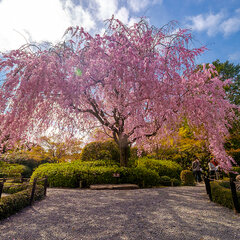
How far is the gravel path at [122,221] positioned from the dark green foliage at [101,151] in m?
7.46

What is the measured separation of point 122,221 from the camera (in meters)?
4.25

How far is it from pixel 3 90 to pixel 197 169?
534 inches

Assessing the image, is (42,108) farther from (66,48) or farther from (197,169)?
(197,169)

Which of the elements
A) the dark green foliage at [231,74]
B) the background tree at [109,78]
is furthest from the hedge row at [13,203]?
the dark green foliage at [231,74]

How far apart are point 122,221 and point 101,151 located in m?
9.63

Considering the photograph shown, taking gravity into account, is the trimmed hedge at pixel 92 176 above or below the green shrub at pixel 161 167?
below

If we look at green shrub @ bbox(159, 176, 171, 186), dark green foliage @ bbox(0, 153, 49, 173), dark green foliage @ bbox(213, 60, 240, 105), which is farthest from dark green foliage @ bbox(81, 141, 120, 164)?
dark green foliage @ bbox(213, 60, 240, 105)

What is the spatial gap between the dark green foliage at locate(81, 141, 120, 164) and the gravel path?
7457mm

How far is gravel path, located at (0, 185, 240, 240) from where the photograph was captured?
347cm

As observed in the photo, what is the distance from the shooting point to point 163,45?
6.81 m

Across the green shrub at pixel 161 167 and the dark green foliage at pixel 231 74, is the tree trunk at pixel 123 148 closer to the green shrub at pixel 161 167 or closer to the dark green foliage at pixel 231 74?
the green shrub at pixel 161 167

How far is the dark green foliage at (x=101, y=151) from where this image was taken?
44.8 ft

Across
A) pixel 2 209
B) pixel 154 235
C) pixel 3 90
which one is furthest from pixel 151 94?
pixel 2 209

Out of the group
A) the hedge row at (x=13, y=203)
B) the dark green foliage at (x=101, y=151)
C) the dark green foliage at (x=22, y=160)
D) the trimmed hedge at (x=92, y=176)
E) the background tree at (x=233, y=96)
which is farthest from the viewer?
the dark green foliage at (x=22, y=160)
